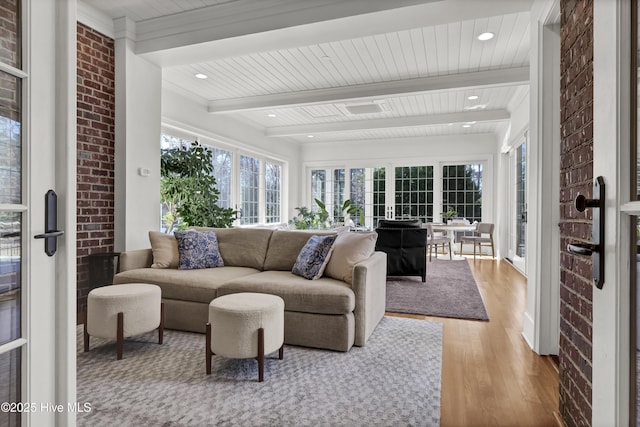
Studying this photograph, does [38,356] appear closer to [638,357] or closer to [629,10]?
[638,357]

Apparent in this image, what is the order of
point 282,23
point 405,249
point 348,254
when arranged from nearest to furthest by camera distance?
point 348,254 < point 282,23 < point 405,249

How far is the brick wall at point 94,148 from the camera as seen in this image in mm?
3510

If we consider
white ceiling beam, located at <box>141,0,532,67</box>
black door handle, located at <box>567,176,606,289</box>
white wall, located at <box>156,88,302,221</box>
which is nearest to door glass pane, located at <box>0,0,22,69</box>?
black door handle, located at <box>567,176,606,289</box>

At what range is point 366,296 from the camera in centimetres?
278

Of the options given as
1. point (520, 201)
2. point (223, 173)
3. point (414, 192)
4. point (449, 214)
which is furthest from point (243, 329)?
point (414, 192)

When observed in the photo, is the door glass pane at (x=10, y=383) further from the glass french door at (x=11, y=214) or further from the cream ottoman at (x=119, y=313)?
the cream ottoman at (x=119, y=313)

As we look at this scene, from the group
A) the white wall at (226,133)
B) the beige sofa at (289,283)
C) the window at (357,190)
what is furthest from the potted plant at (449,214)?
the beige sofa at (289,283)

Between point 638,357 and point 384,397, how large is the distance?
1.43 meters

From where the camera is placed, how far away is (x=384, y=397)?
6.62 feet

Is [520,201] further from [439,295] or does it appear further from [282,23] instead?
[282,23]

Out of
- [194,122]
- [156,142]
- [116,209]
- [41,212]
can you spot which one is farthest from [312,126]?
[41,212]

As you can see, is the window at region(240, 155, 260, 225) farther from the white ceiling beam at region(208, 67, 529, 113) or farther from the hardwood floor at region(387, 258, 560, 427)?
the hardwood floor at region(387, 258, 560, 427)

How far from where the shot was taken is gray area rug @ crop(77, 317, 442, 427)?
1.82m

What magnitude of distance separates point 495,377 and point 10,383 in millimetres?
2365
